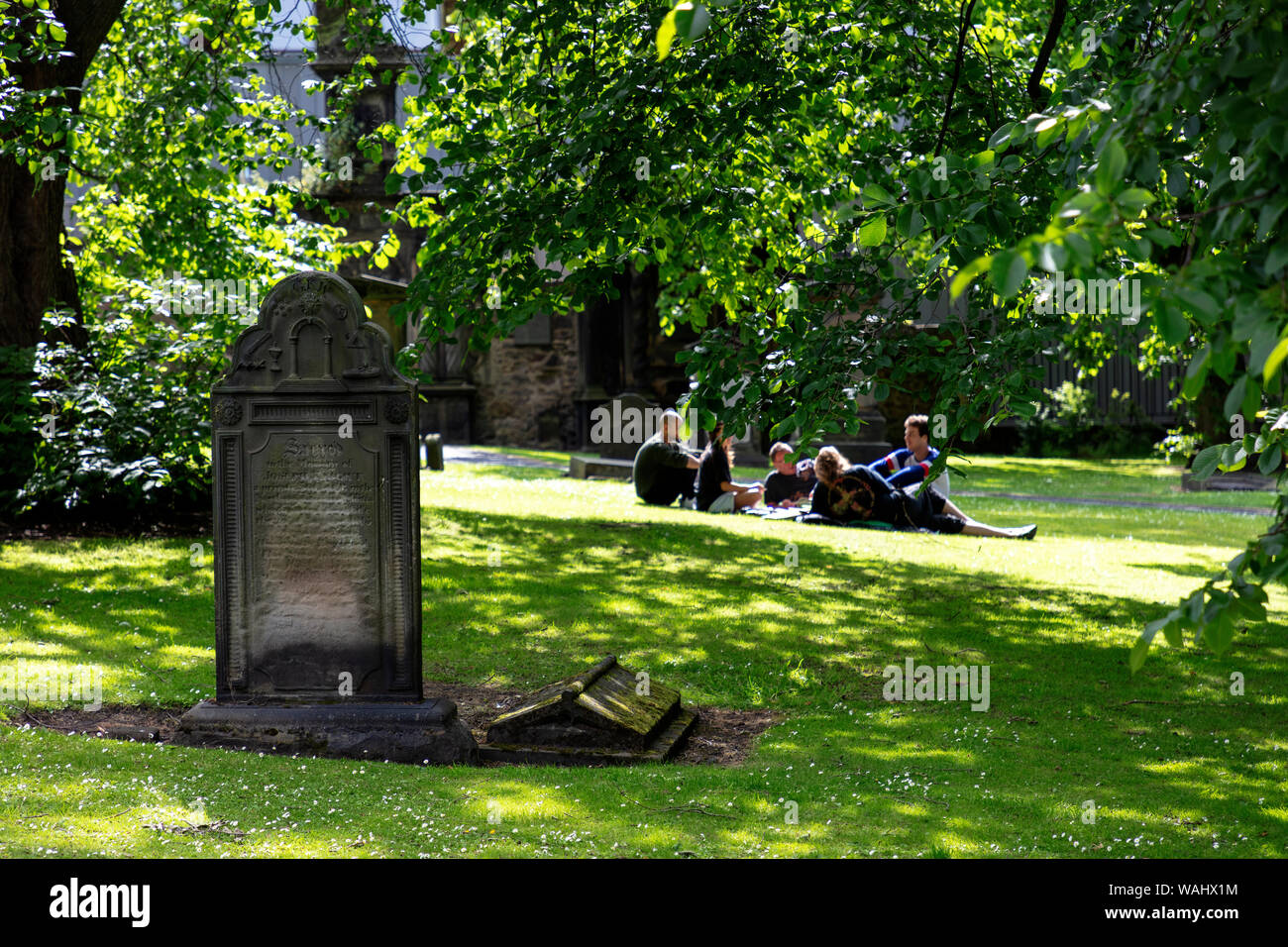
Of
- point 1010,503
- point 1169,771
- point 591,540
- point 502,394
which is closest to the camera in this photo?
point 1169,771

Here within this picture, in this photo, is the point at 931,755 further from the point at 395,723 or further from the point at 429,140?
the point at 429,140

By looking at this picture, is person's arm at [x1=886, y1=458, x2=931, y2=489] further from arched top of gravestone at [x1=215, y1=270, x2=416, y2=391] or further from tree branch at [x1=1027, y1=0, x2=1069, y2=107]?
arched top of gravestone at [x1=215, y1=270, x2=416, y2=391]

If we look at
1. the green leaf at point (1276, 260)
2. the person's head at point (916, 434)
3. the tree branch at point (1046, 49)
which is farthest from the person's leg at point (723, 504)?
the green leaf at point (1276, 260)

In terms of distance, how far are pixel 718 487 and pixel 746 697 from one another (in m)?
8.07

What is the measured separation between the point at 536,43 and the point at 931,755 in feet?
20.3

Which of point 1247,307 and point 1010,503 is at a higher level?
point 1247,307

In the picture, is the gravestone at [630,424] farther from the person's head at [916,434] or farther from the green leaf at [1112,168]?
the green leaf at [1112,168]

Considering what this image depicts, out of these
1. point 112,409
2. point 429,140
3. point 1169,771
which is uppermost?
point 429,140

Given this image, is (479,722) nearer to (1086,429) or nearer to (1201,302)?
(1201,302)

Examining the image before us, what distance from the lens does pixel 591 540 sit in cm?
1224

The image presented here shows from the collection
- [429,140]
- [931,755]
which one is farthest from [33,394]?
[931,755]

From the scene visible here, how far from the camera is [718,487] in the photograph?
607 inches

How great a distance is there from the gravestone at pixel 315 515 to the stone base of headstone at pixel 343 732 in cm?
5

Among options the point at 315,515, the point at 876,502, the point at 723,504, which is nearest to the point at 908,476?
the point at 876,502
